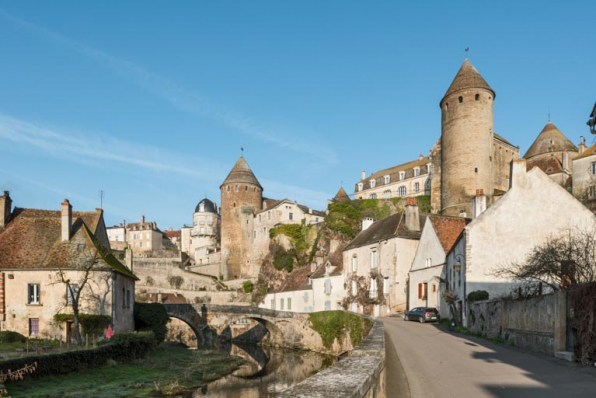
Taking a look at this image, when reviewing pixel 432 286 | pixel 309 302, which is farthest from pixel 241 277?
pixel 432 286

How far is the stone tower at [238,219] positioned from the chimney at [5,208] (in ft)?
150

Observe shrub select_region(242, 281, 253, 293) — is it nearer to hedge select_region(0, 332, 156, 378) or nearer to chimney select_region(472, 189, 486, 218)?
hedge select_region(0, 332, 156, 378)

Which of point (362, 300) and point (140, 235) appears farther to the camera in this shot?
point (140, 235)

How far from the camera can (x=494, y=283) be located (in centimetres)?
2383

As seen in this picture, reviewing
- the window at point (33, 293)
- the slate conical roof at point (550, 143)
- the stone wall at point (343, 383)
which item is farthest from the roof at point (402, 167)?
the stone wall at point (343, 383)

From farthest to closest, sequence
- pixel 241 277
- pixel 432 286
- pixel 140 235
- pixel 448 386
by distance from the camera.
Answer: pixel 140 235
pixel 241 277
pixel 432 286
pixel 448 386

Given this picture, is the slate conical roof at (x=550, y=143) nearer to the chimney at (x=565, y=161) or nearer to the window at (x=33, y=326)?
the chimney at (x=565, y=161)

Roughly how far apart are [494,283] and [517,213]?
333 cm

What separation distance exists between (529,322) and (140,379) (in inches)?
613

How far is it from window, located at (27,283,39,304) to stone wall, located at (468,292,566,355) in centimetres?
2227

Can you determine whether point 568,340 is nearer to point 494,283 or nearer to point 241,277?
point 494,283

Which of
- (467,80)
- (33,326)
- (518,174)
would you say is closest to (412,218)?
(518,174)

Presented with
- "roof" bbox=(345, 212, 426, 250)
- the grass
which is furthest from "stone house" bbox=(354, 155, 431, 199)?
the grass

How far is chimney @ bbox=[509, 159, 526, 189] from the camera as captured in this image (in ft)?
78.2
